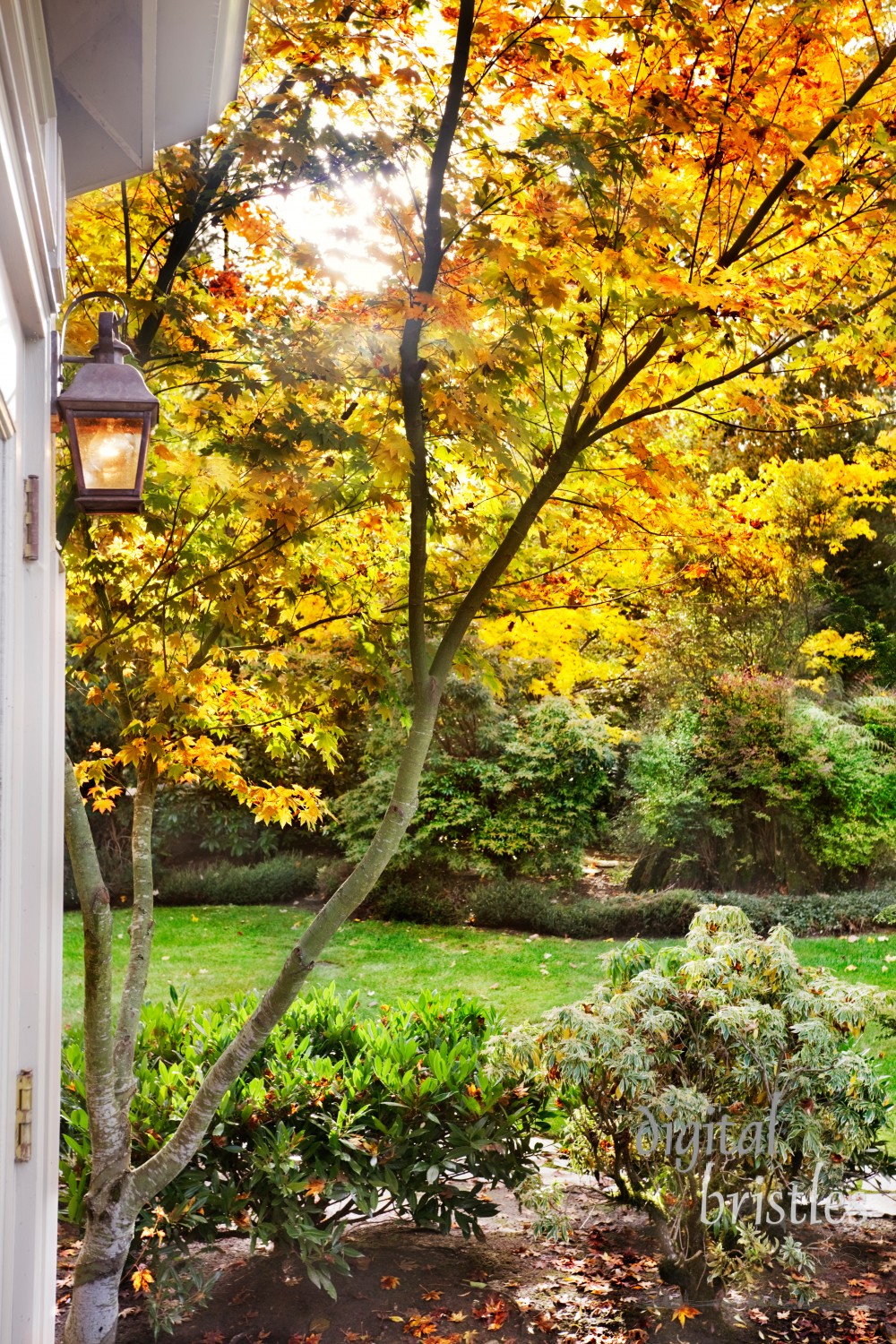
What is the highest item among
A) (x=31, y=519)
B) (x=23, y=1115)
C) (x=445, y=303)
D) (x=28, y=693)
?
(x=445, y=303)

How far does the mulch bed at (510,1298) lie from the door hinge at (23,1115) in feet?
7.57

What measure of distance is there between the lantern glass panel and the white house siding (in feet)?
0.99

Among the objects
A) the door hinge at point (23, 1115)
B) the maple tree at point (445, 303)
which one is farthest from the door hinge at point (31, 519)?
the maple tree at point (445, 303)

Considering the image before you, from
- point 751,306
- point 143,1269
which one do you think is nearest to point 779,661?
point 751,306

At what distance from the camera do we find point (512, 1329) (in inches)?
134

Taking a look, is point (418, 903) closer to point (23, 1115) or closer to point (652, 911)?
point (652, 911)

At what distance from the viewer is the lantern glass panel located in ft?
6.75

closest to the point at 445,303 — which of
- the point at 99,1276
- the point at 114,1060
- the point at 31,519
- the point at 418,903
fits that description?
the point at 31,519

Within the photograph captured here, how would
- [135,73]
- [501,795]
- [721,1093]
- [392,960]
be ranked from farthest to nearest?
1. [501,795]
2. [392,960]
3. [721,1093]
4. [135,73]

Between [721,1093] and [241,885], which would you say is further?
[241,885]

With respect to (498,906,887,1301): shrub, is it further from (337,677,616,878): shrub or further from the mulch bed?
(337,677,616,878): shrub

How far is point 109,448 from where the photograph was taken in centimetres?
210

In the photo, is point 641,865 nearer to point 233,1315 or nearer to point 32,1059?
point 233,1315

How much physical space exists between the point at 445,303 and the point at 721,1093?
2647mm
